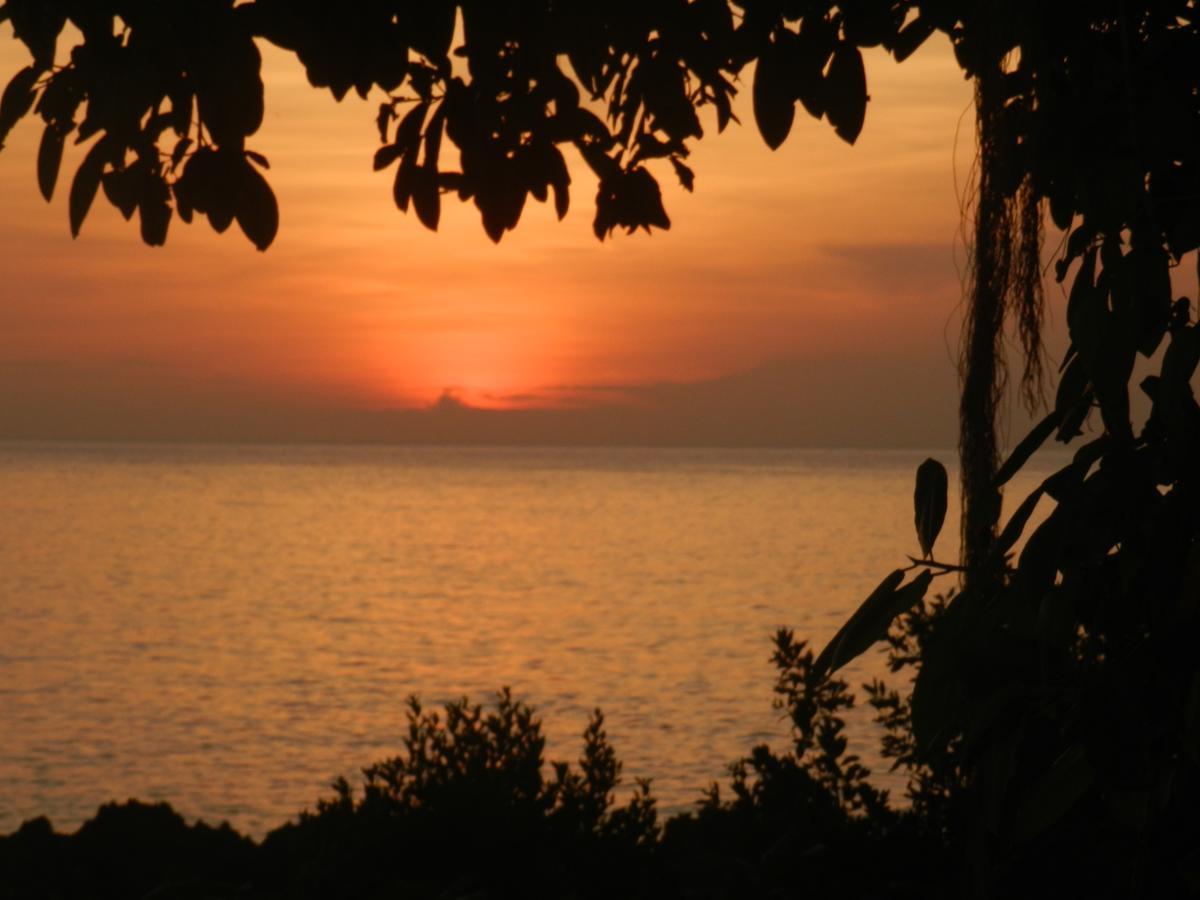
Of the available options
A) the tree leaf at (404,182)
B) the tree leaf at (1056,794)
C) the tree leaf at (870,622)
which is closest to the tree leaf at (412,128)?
the tree leaf at (404,182)

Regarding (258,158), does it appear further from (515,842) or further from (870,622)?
(515,842)

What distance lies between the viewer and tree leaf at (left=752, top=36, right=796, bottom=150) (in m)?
2.91

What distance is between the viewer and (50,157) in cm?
281

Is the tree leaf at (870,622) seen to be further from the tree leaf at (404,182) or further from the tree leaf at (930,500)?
the tree leaf at (404,182)

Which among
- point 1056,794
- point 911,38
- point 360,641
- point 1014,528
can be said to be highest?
point 911,38

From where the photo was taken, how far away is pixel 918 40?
356cm

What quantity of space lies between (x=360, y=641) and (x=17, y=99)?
2306 cm

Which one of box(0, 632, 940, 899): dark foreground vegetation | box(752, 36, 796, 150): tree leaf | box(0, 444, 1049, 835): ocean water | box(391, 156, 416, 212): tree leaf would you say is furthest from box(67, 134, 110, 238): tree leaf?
box(0, 444, 1049, 835): ocean water

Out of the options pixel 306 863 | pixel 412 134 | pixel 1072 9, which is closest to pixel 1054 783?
pixel 1072 9

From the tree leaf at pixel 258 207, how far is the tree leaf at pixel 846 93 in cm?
122

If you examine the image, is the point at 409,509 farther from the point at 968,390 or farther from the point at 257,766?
the point at 968,390

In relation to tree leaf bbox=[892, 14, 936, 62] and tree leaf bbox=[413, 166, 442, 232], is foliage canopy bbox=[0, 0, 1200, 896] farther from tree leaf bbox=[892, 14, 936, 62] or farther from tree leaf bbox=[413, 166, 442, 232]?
tree leaf bbox=[892, 14, 936, 62]

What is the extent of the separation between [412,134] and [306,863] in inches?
112

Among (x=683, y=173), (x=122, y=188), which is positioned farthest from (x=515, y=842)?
(x=122, y=188)
